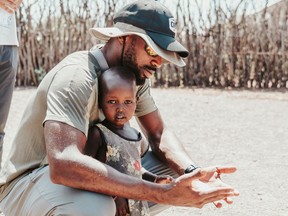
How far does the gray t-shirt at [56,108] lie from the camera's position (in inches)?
98.3

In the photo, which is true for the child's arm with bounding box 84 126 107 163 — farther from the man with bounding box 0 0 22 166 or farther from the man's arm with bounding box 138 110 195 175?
the man with bounding box 0 0 22 166

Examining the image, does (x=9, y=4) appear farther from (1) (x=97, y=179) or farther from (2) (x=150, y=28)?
(1) (x=97, y=179)

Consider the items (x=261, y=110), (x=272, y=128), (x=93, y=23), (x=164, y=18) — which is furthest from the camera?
(x=93, y=23)

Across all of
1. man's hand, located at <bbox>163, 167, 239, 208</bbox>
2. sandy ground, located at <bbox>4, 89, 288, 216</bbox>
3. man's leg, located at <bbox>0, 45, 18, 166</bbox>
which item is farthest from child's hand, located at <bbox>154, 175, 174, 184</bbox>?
man's leg, located at <bbox>0, 45, 18, 166</bbox>

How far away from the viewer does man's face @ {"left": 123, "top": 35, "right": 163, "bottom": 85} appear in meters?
2.75

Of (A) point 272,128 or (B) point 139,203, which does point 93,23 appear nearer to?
(A) point 272,128

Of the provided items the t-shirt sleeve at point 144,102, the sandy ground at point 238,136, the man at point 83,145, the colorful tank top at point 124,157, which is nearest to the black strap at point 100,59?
the man at point 83,145

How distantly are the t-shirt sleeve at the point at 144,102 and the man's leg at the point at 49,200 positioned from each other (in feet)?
2.29

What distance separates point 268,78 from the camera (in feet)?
33.0

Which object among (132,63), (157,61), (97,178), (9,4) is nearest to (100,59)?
(132,63)

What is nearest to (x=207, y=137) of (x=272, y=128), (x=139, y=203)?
(x=272, y=128)

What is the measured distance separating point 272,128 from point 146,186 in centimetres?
475

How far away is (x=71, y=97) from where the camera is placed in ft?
8.23

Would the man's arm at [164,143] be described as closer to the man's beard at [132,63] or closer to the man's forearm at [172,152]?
the man's forearm at [172,152]
